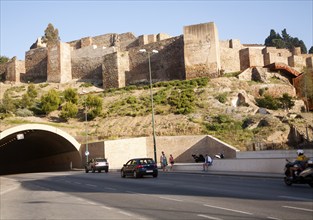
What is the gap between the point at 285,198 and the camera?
11938 mm

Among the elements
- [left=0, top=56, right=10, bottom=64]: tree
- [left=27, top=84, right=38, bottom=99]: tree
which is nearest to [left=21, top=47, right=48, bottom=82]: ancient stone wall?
[left=27, top=84, right=38, bottom=99]: tree

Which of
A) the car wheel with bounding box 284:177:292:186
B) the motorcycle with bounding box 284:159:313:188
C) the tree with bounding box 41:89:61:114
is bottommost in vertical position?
the car wheel with bounding box 284:177:292:186

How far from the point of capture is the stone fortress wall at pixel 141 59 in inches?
2466

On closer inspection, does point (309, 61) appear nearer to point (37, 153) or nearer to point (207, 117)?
point (207, 117)

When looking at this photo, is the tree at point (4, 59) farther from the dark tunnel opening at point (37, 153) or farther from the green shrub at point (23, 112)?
the dark tunnel opening at point (37, 153)

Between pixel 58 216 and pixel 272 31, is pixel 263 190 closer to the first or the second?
pixel 58 216

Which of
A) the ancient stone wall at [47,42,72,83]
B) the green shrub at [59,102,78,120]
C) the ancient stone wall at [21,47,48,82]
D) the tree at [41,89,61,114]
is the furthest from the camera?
the ancient stone wall at [21,47,48,82]

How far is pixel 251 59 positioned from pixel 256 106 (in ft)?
62.6

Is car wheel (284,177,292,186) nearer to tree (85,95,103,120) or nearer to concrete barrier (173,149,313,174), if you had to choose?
concrete barrier (173,149,313,174)

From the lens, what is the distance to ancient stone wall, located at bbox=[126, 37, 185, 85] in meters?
66.4

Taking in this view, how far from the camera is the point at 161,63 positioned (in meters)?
67.9

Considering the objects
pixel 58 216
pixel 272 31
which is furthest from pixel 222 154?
pixel 272 31

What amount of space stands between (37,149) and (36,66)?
3280cm

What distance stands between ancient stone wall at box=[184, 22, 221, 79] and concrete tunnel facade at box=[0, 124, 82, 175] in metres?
23.3
